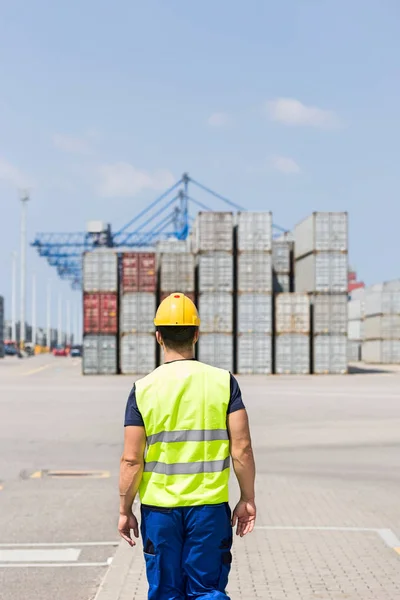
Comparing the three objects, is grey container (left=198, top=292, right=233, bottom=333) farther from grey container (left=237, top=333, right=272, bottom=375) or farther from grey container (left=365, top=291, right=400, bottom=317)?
grey container (left=365, top=291, right=400, bottom=317)

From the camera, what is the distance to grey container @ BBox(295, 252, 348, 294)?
50.0 m

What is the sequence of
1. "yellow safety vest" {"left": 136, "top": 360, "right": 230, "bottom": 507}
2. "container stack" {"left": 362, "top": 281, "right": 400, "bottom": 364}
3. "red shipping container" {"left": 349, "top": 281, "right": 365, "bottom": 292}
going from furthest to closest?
1. "red shipping container" {"left": 349, "top": 281, "right": 365, "bottom": 292}
2. "container stack" {"left": 362, "top": 281, "right": 400, "bottom": 364}
3. "yellow safety vest" {"left": 136, "top": 360, "right": 230, "bottom": 507}

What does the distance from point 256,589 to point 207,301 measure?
145 ft

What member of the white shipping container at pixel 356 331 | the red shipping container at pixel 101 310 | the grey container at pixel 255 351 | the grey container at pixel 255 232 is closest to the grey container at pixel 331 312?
the grey container at pixel 255 351

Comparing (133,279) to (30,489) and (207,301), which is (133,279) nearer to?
(207,301)

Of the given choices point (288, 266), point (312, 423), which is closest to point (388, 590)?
point (312, 423)

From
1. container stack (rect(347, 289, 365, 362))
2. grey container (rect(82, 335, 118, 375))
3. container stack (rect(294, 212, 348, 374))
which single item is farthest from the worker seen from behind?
container stack (rect(347, 289, 365, 362))

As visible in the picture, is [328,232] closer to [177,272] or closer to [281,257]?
[281,257]

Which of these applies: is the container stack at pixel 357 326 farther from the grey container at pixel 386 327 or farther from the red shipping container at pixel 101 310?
the red shipping container at pixel 101 310

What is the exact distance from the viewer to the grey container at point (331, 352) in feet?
166

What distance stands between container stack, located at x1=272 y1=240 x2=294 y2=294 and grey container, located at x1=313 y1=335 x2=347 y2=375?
635 centimetres

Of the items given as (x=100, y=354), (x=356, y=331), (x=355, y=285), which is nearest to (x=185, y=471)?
(x=100, y=354)

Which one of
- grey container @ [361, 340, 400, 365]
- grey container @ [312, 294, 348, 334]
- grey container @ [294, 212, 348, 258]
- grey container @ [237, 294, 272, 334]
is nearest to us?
grey container @ [294, 212, 348, 258]

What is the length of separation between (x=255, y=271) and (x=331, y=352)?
5934 millimetres
